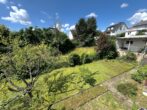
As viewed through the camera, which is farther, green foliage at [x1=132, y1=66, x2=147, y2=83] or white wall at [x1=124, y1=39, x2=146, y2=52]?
white wall at [x1=124, y1=39, x2=146, y2=52]

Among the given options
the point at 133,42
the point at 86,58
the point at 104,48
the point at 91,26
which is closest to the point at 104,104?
the point at 86,58

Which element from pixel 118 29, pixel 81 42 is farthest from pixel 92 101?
pixel 118 29

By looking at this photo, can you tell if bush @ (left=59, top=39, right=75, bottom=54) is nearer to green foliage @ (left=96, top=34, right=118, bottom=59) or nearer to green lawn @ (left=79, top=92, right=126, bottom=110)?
green foliage @ (left=96, top=34, right=118, bottom=59)

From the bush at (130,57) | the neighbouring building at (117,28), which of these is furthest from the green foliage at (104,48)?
the neighbouring building at (117,28)

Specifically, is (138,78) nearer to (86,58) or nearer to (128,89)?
(128,89)

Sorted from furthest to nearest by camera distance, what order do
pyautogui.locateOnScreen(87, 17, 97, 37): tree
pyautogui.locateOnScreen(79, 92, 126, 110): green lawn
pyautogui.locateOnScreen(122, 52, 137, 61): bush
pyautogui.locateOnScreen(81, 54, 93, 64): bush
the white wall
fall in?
pyautogui.locateOnScreen(87, 17, 97, 37): tree < the white wall < pyautogui.locateOnScreen(122, 52, 137, 61): bush < pyautogui.locateOnScreen(81, 54, 93, 64): bush < pyautogui.locateOnScreen(79, 92, 126, 110): green lawn

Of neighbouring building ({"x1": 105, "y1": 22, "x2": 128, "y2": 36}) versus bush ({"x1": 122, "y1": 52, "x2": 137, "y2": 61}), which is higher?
neighbouring building ({"x1": 105, "y1": 22, "x2": 128, "y2": 36})

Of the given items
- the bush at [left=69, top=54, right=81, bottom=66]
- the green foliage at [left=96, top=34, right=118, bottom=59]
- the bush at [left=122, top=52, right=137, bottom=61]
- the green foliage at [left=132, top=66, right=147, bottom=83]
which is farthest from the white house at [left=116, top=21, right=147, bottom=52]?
the bush at [left=69, top=54, right=81, bottom=66]
